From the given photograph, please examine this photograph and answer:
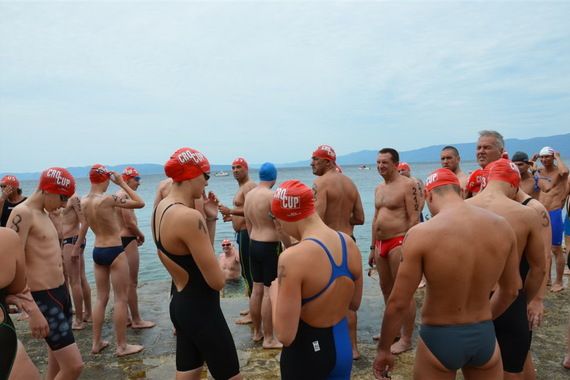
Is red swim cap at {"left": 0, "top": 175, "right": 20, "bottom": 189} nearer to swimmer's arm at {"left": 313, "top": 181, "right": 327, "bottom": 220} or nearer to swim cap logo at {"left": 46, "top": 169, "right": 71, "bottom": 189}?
swim cap logo at {"left": 46, "top": 169, "right": 71, "bottom": 189}

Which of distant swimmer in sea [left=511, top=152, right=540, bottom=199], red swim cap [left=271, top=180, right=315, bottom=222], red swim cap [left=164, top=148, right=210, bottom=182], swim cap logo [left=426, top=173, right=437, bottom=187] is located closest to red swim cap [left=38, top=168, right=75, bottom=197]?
red swim cap [left=164, top=148, right=210, bottom=182]

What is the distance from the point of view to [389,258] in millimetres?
5238

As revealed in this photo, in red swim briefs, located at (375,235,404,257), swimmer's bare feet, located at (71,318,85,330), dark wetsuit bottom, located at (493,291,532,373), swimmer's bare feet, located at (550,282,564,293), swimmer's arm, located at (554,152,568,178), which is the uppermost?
swimmer's arm, located at (554,152,568,178)

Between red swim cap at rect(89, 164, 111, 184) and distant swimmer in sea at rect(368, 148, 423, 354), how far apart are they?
376cm

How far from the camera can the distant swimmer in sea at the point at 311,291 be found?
2.32 meters

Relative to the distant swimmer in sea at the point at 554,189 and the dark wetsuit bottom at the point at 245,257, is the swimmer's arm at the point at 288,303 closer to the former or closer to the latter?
the dark wetsuit bottom at the point at 245,257

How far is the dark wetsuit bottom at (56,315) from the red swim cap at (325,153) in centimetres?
342

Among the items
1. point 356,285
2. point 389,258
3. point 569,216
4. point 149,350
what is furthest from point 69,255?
point 569,216

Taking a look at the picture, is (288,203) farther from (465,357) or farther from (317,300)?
(465,357)

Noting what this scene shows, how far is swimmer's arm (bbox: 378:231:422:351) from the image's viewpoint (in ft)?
8.47

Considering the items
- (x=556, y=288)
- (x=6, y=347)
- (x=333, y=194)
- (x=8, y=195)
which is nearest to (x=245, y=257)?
(x=333, y=194)

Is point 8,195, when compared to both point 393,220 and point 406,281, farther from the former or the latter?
point 406,281

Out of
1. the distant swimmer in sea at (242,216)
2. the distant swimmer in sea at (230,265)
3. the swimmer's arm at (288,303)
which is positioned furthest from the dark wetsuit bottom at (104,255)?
the distant swimmer in sea at (230,265)

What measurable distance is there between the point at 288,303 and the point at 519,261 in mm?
2184
